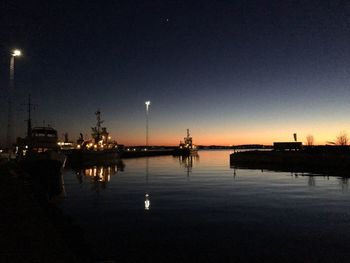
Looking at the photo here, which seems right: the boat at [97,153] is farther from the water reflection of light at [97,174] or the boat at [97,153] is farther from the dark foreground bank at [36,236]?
the dark foreground bank at [36,236]

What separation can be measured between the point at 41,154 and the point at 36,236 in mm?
33314

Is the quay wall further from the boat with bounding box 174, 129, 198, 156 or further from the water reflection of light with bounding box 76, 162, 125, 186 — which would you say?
the boat with bounding box 174, 129, 198, 156

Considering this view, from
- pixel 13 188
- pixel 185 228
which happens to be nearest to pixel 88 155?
pixel 13 188

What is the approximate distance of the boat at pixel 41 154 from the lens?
41156 mm

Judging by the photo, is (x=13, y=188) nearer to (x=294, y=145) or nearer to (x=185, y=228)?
(x=185, y=228)

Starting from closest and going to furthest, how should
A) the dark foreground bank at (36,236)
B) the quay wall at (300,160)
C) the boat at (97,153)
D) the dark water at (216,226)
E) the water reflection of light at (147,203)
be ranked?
the dark foreground bank at (36,236) → the dark water at (216,226) → the water reflection of light at (147,203) → the quay wall at (300,160) → the boat at (97,153)

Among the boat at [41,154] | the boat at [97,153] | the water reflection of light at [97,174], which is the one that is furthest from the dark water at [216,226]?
the boat at [97,153]

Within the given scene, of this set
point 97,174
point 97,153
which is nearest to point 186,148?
point 97,153

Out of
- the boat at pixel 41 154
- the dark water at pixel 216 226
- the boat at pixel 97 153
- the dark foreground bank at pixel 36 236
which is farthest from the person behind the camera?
the boat at pixel 97 153

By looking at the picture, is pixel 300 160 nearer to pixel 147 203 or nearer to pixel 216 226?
pixel 147 203

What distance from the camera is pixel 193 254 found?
1357cm

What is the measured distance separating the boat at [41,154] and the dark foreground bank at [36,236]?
23.6 meters

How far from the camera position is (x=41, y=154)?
4225 centimetres

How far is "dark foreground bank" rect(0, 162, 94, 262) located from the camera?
9.23 m
